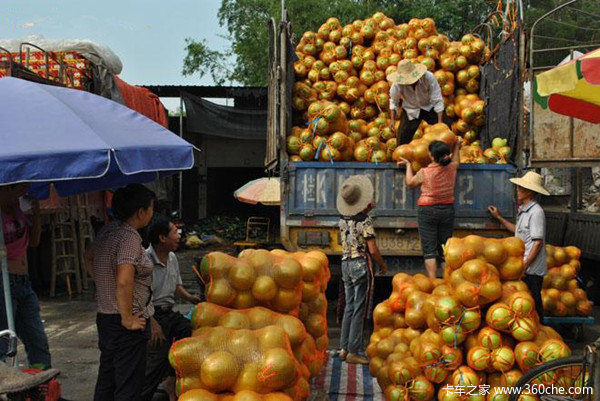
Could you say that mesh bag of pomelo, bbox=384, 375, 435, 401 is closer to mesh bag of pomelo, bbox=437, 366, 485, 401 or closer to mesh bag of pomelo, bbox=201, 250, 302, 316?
mesh bag of pomelo, bbox=437, 366, 485, 401

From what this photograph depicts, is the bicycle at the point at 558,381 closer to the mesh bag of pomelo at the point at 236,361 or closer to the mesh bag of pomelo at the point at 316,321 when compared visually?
the mesh bag of pomelo at the point at 236,361

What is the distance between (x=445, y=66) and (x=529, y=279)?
3.96 metres

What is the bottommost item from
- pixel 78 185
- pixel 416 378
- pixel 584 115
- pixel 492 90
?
pixel 416 378

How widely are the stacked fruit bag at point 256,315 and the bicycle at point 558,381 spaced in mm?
1416

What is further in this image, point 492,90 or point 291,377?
point 492,90

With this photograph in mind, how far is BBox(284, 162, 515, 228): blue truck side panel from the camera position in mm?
6750

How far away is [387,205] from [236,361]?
368 centimetres

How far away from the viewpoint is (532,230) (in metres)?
5.59

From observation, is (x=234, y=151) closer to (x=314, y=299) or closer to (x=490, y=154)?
(x=490, y=154)

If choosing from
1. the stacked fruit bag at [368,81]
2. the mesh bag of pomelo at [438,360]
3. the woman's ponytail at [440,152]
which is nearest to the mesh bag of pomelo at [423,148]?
the woman's ponytail at [440,152]

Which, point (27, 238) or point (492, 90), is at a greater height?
point (492, 90)

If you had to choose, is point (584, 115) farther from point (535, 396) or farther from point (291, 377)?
point (291, 377)

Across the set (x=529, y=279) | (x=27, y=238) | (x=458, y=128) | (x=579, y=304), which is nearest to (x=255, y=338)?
(x=27, y=238)

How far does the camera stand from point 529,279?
5.78 metres
